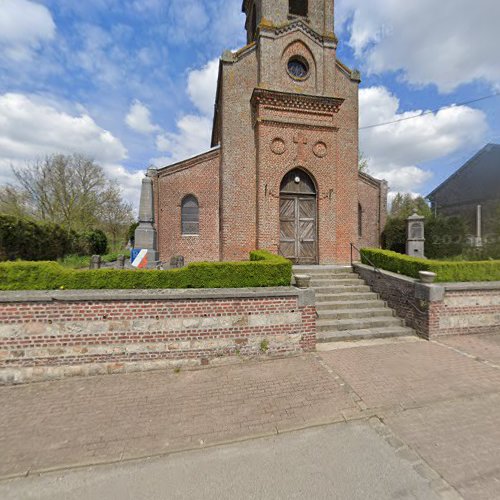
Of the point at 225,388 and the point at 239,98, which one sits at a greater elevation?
the point at 239,98

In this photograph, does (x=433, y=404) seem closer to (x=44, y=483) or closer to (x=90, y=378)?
(x=44, y=483)

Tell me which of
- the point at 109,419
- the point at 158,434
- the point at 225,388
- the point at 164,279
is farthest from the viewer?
the point at 164,279

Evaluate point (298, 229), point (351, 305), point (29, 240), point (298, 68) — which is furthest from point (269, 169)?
point (29, 240)

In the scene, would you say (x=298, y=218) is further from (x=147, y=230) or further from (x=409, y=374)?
(x=409, y=374)

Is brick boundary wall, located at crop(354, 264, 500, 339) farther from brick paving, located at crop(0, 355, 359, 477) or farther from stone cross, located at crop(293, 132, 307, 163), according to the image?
stone cross, located at crop(293, 132, 307, 163)

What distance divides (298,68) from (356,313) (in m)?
10.7

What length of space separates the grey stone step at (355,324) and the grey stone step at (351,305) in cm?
46

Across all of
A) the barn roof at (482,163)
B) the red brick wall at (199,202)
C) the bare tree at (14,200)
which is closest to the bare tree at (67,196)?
the bare tree at (14,200)

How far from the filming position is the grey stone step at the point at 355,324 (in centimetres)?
620

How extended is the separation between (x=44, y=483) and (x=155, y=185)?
9.65 metres

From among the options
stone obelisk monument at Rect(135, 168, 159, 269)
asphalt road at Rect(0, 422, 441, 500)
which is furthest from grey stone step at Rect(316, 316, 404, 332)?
stone obelisk monument at Rect(135, 168, 159, 269)

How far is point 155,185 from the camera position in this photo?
35.0ft

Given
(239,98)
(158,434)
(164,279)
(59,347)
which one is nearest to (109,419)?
(158,434)

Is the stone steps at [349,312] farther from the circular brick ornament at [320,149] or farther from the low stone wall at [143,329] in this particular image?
the circular brick ornament at [320,149]
